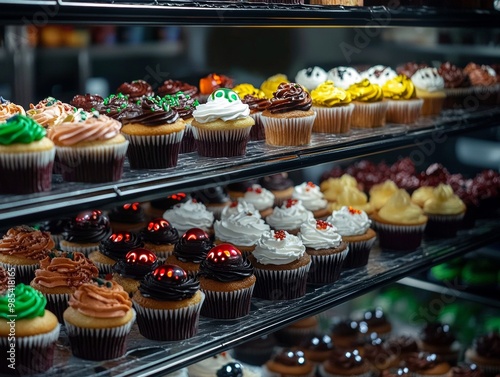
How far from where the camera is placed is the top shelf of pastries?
2.47 m

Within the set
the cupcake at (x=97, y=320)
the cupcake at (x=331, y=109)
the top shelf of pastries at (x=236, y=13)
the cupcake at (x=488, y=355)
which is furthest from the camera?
the cupcake at (x=488, y=355)

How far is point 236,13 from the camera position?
306cm

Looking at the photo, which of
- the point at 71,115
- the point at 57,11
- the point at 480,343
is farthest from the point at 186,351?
the point at 480,343

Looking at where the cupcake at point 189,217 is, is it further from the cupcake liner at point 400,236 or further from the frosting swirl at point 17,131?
the frosting swirl at point 17,131

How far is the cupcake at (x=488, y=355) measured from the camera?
472cm

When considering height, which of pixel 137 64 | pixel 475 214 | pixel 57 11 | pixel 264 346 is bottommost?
pixel 264 346

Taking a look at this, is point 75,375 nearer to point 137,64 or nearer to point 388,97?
point 388,97

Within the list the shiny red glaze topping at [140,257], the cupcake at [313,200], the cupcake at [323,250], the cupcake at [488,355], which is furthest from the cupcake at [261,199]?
the cupcake at [488,355]

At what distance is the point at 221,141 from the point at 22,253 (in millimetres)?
933

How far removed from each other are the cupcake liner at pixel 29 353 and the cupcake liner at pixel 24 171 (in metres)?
0.50

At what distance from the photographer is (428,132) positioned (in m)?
4.10

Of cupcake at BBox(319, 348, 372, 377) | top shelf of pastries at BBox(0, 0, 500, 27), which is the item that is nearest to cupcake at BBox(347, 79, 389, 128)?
top shelf of pastries at BBox(0, 0, 500, 27)

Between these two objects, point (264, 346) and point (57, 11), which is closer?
point (57, 11)

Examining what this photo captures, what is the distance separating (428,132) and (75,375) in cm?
226
